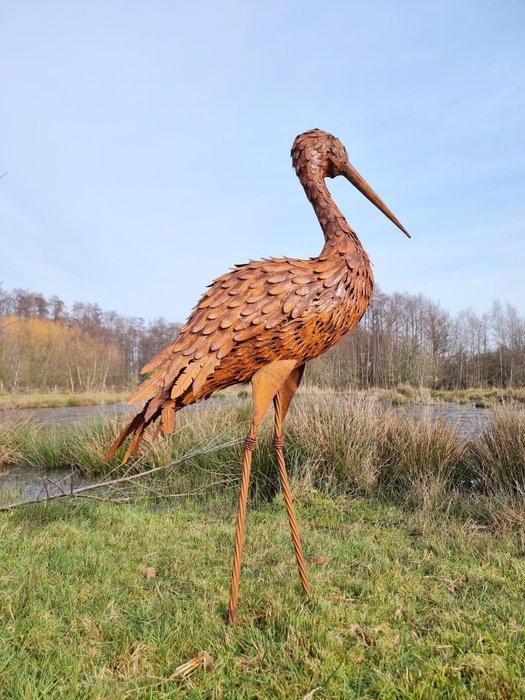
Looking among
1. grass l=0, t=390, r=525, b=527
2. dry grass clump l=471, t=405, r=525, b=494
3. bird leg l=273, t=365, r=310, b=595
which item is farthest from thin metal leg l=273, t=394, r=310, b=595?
dry grass clump l=471, t=405, r=525, b=494

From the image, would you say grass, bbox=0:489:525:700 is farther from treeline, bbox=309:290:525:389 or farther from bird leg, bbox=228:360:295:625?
treeline, bbox=309:290:525:389

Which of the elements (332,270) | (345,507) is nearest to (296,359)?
(332,270)

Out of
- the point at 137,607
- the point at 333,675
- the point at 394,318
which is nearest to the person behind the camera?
the point at 333,675

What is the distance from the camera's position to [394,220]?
8.04ft

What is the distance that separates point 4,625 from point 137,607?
25.9 inches

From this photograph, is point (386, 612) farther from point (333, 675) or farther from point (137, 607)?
point (137, 607)

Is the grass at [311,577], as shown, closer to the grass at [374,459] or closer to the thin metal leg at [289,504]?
the grass at [374,459]

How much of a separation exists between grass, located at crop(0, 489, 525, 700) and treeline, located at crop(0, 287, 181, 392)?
11048 millimetres

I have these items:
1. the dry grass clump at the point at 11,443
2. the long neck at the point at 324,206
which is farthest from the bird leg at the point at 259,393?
the dry grass clump at the point at 11,443

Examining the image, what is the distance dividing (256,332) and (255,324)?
1.6 inches

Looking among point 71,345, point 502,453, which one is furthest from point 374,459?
point 71,345

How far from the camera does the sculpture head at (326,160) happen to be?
248 cm

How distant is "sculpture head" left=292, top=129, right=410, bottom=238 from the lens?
2.48 m

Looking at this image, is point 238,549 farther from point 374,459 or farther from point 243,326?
point 374,459
